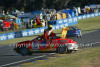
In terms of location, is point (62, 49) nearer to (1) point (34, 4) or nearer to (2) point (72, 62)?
(2) point (72, 62)

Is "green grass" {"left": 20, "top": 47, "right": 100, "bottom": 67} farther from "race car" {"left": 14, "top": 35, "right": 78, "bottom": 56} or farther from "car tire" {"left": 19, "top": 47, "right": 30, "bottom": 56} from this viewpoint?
"car tire" {"left": 19, "top": 47, "right": 30, "bottom": 56}

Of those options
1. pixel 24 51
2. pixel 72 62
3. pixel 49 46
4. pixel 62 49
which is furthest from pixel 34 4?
pixel 72 62

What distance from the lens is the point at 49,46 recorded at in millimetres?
16453

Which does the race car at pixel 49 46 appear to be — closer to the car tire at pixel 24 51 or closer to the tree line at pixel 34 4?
the car tire at pixel 24 51

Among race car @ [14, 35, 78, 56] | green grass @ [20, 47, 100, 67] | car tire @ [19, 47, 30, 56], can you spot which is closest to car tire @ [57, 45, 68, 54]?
race car @ [14, 35, 78, 56]

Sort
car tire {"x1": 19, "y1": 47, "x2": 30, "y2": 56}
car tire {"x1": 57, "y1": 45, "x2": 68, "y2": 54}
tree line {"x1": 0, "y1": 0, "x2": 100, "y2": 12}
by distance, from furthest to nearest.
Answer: tree line {"x1": 0, "y1": 0, "x2": 100, "y2": 12} < car tire {"x1": 19, "y1": 47, "x2": 30, "y2": 56} < car tire {"x1": 57, "y1": 45, "x2": 68, "y2": 54}

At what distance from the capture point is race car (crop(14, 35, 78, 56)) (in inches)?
640

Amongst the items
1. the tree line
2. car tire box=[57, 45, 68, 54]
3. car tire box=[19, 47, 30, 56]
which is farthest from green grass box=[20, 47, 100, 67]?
the tree line

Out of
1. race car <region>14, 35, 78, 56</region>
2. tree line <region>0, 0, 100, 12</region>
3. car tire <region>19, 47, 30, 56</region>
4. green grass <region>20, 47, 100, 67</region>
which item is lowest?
green grass <region>20, 47, 100, 67</region>

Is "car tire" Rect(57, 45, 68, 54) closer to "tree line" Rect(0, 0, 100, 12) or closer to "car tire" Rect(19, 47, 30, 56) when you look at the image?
"car tire" Rect(19, 47, 30, 56)

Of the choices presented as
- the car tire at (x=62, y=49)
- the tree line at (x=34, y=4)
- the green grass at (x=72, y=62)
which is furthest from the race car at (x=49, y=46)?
the tree line at (x=34, y=4)

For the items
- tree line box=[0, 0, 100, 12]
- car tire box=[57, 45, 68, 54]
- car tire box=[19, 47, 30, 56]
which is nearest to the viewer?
car tire box=[57, 45, 68, 54]

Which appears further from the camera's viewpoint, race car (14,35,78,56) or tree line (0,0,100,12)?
tree line (0,0,100,12)

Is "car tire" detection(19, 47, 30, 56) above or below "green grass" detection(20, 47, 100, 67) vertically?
above
